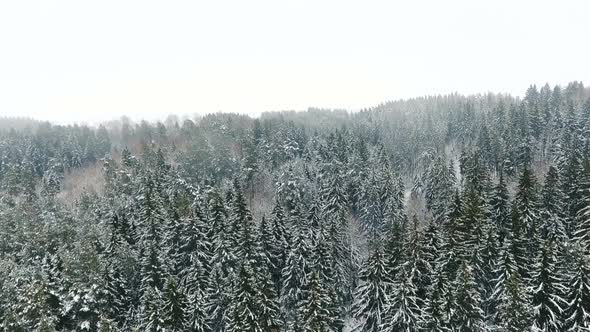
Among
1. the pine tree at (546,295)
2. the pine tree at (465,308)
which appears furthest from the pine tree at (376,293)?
the pine tree at (546,295)

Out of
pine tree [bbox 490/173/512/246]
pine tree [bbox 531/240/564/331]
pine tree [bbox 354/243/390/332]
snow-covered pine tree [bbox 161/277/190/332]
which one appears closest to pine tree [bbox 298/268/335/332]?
pine tree [bbox 354/243/390/332]

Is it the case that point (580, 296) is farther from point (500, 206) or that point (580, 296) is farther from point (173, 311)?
point (173, 311)

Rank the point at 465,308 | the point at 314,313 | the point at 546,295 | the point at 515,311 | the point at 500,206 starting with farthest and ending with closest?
the point at 500,206 < the point at 314,313 < the point at 546,295 < the point at 465,308 < the point at 515,311

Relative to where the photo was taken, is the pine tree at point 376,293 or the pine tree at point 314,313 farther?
the pine tree at point 376,293

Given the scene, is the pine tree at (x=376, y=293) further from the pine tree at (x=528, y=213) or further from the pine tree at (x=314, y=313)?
the pine tree at (x=528, y=213)

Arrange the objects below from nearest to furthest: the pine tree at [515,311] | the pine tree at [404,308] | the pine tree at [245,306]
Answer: the pine tree at [515,311] < the pine tree at [404,308] < the pine tree at [245,306]

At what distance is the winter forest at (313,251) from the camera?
3275 centimetres

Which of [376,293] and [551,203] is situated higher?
[376,293]

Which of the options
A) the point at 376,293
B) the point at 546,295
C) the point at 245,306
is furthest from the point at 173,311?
the point at 546,295

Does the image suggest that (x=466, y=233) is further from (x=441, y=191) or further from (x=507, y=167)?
(x=507, y=167)

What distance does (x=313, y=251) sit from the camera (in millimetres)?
45594

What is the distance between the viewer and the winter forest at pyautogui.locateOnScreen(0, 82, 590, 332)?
32.8m

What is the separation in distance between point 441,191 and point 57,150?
4691 inches

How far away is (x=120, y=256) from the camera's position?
46656 millimetres
